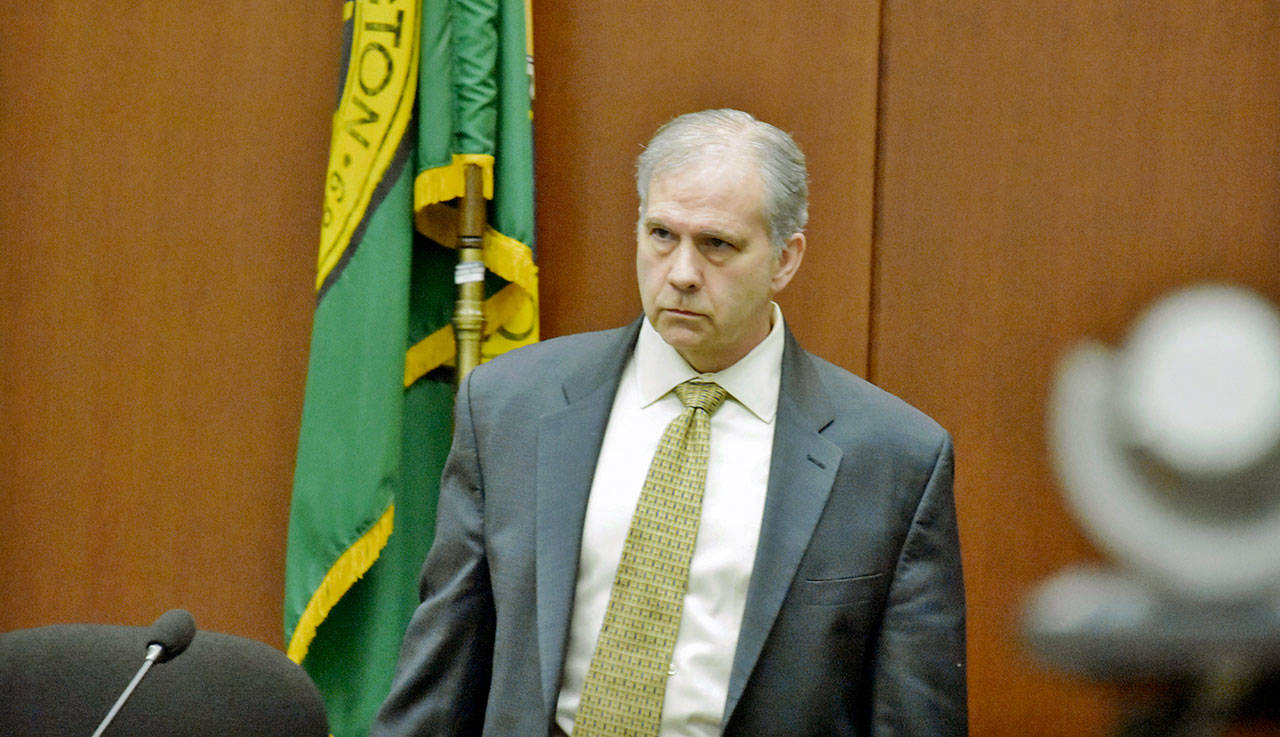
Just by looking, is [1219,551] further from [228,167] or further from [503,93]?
[228,167]

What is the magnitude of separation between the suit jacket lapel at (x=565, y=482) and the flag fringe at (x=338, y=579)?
994 millimetres

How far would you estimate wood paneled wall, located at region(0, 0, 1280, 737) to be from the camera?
3152mm

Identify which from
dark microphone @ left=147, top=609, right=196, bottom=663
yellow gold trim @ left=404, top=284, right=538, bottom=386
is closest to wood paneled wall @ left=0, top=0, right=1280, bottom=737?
yellow gold trim @ left=404, top=284, right=538, bottom=386

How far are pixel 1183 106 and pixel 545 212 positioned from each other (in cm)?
156

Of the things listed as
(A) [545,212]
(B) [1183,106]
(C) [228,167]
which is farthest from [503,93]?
(B) [1183,106]

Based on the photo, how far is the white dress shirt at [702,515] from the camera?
1.92 metres

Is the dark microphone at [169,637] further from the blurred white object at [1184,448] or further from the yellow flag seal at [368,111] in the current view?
the blurred white object at [1184,448]

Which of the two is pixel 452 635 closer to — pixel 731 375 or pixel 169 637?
pixel 169 637

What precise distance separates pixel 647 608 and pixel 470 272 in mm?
1225

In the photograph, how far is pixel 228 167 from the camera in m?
3.22

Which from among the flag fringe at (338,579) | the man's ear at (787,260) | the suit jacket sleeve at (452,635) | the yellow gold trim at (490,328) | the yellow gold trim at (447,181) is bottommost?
the flag fringe at (338,579)

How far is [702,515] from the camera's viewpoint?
1983mm

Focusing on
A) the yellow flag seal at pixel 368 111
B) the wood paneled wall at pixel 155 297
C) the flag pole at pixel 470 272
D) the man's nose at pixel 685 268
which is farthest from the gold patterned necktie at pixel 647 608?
the wood paneled wall at pixel 155 297

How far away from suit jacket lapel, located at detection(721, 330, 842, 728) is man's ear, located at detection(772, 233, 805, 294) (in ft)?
0.43
